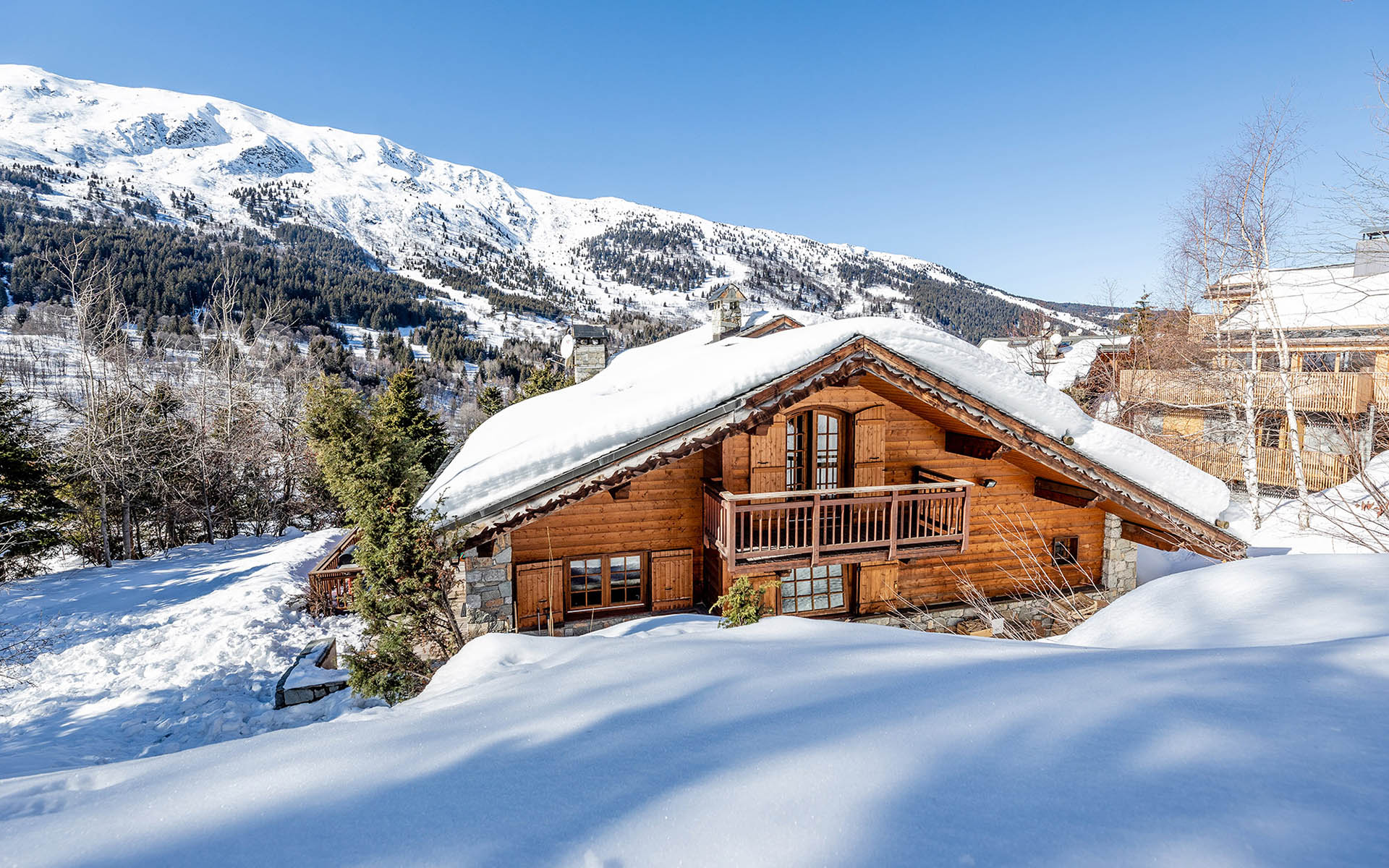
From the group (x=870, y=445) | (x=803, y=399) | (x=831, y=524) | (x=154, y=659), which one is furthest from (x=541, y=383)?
(x=803, y=399)

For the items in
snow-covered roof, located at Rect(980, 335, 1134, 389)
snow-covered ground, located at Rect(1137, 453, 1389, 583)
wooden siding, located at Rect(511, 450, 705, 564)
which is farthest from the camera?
snow-covered roof, located at Rect(980, 335, 1134, 389)

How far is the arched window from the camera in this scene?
943cm

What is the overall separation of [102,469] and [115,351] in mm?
11342

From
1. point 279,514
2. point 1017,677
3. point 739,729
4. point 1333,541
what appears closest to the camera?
point 739,729

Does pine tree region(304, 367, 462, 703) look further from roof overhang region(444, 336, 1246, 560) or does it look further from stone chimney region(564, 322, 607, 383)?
stone chimney region(564, 322, 607, 383)

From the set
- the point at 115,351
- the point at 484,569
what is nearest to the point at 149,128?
the point at 115,351

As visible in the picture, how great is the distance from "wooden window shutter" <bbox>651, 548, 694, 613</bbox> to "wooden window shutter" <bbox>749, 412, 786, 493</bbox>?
1.61 meters

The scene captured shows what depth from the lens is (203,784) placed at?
2020mm

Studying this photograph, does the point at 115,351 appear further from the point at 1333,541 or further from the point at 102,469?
the point at 1333,541

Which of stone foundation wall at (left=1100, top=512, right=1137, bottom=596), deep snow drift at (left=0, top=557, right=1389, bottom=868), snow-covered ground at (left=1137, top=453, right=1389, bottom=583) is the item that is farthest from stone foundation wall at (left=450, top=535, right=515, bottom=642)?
snow-covered ground at (left=1137, top=453, right=1389, bottom=583)

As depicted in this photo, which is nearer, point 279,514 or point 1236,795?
point 1236,795

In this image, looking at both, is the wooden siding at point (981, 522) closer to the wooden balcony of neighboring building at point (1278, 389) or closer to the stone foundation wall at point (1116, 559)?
the stone foundation wall at point (1116, 559)

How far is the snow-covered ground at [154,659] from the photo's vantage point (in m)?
7.76

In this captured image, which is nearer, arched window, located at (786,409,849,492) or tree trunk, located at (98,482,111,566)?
arched window, located at (786,409,849,492)
